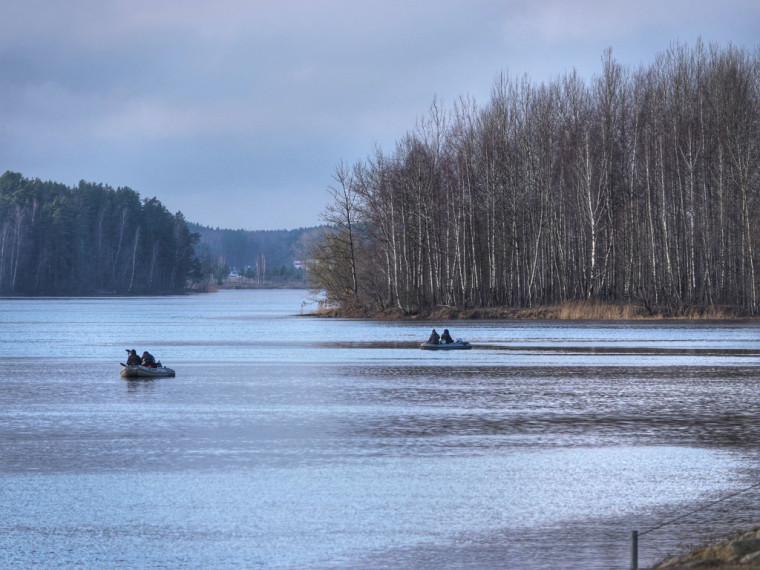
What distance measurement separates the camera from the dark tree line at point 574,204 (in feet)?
238

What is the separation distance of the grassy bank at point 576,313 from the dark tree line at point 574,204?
2.11 ft

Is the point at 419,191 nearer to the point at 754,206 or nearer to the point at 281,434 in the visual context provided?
the point at 754,206

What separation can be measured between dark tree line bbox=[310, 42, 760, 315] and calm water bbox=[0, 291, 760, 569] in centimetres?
3498

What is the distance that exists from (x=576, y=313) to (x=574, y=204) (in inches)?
371

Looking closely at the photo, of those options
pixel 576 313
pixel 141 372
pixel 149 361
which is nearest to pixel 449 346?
pixel 149 361

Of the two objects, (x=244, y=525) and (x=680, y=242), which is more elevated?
(x=680, y=242)

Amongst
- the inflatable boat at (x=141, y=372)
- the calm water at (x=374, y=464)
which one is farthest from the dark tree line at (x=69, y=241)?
the calm water at (x=374, y=464)

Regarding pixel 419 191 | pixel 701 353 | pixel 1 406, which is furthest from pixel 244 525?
pixel 419 191

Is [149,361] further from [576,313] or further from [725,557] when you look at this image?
[576,313]

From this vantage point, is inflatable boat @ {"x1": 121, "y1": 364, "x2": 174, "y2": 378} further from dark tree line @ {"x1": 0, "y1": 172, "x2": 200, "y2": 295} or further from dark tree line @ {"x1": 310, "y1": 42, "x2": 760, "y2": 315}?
dark tree line @ {"x1": 0, "y1": 172, "x2": 200, "y2": 295}

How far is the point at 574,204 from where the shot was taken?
82250 mm

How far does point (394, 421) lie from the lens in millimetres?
23312

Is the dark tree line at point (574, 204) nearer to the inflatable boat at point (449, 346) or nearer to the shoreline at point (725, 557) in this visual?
the inflatable boat at point (449, 346)

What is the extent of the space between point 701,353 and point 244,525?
113 feet
